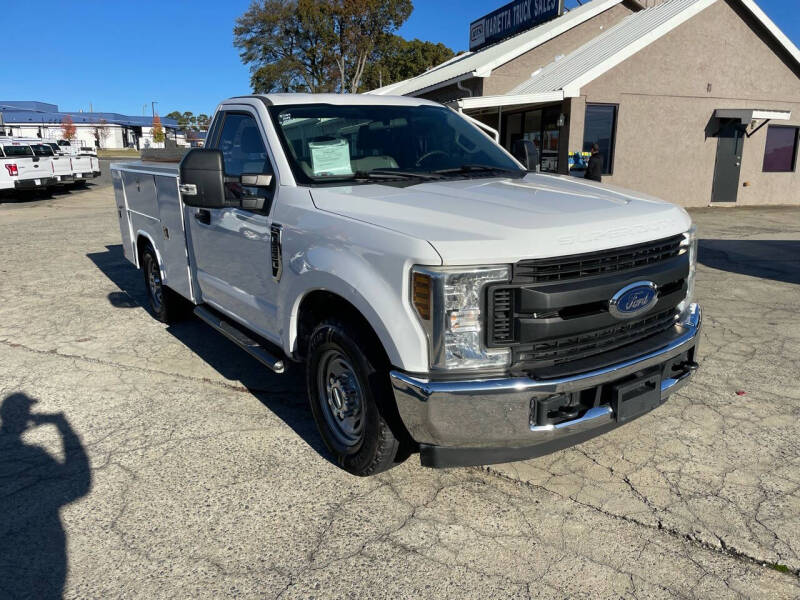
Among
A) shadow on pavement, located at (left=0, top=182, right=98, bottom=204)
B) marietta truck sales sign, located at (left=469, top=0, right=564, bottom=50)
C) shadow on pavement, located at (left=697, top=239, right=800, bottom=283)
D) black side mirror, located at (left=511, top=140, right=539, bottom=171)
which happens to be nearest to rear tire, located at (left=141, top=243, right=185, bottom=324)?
black side mirror, located at (left=511, top=140, right=539, bottom=171)

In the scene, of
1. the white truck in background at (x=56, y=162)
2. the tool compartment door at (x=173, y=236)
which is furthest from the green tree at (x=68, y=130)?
the tool compartment door at (x=173, y=236)

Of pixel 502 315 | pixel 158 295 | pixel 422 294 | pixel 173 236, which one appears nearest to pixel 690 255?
pixel 502 315

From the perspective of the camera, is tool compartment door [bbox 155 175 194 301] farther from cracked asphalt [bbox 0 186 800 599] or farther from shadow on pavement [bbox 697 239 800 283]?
shadow on pavement [bbox 697 239 800 283]

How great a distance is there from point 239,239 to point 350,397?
1361 millimetres

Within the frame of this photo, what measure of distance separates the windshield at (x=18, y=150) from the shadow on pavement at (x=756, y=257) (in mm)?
20011

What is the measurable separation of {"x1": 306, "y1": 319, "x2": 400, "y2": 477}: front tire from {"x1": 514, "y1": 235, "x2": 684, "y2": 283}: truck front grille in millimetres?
796

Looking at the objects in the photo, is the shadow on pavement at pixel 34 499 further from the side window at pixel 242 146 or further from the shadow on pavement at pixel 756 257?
the shadow on pavement at pixel 756 257

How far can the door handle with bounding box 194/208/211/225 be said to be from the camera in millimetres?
4281

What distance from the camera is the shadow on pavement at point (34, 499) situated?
2.54 meters

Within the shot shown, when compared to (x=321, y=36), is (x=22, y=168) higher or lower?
lower

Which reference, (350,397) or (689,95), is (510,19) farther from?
(350,397)

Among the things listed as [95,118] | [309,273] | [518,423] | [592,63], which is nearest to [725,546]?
[518,423]

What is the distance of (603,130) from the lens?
16219mm

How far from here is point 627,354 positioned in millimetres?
2807
